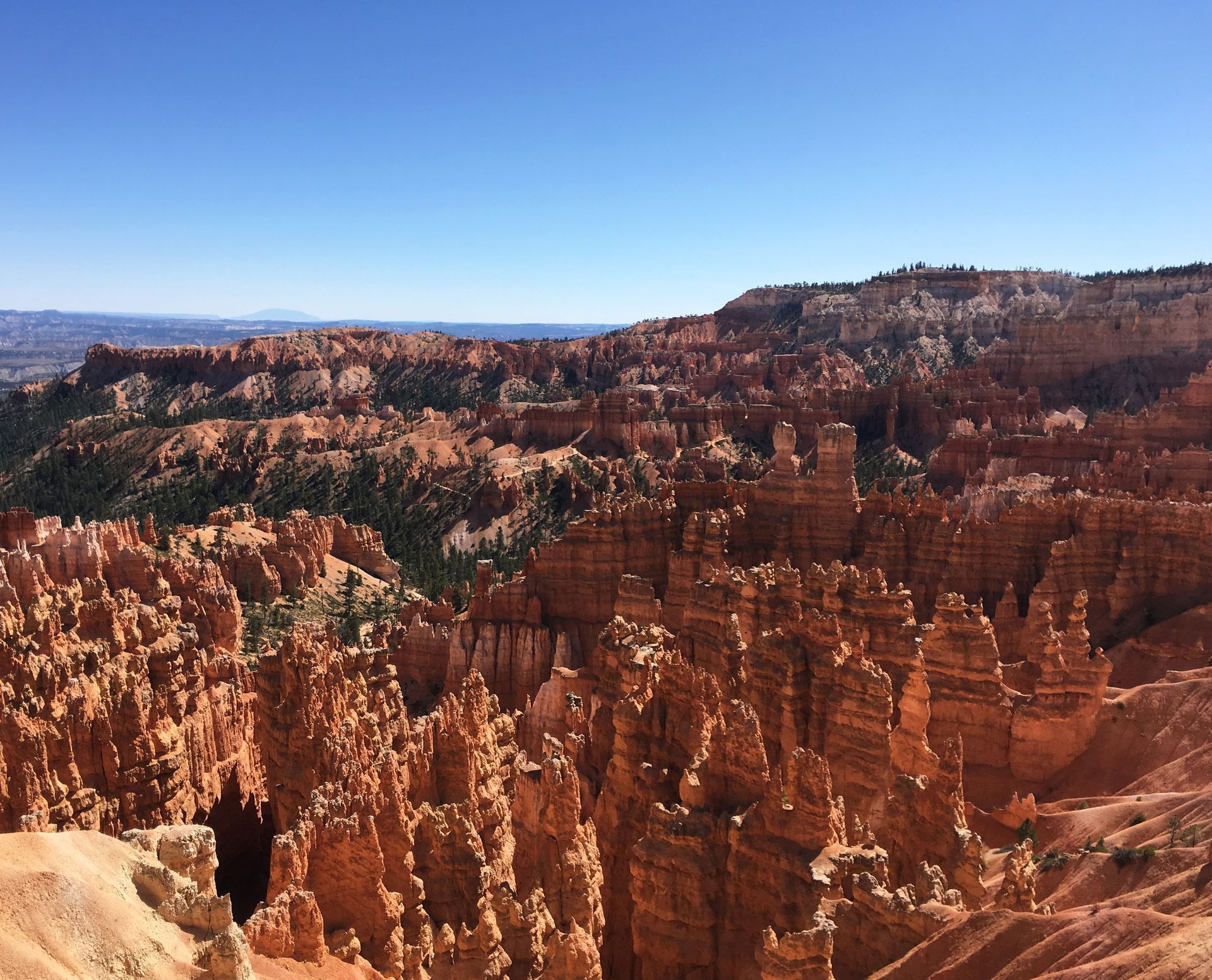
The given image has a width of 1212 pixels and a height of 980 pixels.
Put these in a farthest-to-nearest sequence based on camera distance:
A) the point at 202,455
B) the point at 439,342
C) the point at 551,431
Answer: the point at 439,342 < the point at 202,455 < the point at 551,431

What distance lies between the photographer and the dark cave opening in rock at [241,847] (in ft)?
68.1

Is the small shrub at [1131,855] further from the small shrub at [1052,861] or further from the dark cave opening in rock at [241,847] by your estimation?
the dark cave opening in rock at [241,847]

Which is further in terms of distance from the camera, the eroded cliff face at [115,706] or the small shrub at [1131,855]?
the eroded cliff face at [115,706]

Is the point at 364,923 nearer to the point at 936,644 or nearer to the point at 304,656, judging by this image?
the point at 304,656

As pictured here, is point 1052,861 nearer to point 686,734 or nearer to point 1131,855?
point 1131,855

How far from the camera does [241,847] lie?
23281 mm

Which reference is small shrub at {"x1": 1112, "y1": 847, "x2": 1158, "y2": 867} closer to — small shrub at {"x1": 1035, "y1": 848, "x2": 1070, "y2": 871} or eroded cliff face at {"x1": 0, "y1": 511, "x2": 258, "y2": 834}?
small shrub at {"x1": 1035, "y1": 848, "x2": 1070, "y2": 871}

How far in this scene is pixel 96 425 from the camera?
382 feet

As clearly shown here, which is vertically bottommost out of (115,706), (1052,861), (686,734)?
(115,706)

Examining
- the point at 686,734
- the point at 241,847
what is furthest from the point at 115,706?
the point at 686,734

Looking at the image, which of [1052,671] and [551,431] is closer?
[1052,671]

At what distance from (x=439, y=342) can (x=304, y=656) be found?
155603 mm

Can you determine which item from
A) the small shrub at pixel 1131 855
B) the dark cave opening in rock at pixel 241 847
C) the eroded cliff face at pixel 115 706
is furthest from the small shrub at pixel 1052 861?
the eroded cliff face at pixel 115 706

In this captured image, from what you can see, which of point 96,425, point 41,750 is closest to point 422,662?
point 41,750
